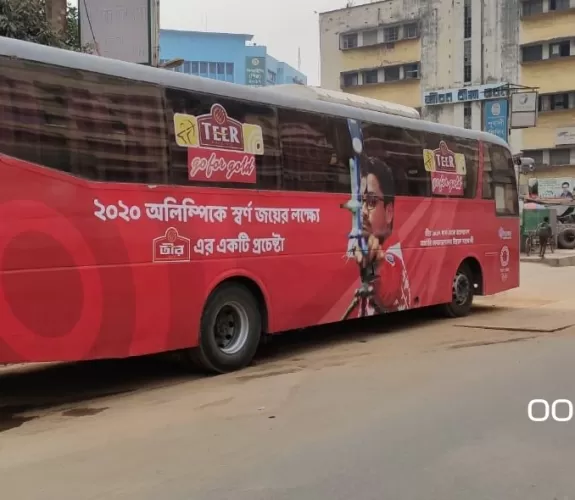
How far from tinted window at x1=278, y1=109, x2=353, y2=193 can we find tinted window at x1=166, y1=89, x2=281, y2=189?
0.59 ft

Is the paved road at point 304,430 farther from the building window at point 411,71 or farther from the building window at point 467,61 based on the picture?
the building window at point 411,71

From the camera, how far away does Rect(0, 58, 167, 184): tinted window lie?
590cm

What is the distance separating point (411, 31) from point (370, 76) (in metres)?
4.65

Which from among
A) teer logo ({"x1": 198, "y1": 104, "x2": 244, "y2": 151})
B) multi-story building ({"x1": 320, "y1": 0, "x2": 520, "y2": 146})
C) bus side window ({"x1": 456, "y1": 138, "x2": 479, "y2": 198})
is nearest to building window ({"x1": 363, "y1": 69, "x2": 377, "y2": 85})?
multi-story building ({"x1": 320, "y1": 0, "x2": 520, "y2": 146})

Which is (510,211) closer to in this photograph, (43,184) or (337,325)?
(337,325)

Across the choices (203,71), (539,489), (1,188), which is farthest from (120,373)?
(203,71)

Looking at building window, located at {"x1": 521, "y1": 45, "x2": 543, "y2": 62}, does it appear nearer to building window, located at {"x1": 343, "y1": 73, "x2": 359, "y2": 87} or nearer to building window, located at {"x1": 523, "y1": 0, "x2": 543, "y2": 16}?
building window, located at {"x1": 523, "y1": 0, "x2": 543, "y2": 16}

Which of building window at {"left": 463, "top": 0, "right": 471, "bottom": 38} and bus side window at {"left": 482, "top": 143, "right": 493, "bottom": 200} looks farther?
building window at {"left": 463, "top": 0, "right": 471, "bottom": 38}

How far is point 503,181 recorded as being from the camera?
13.2 m

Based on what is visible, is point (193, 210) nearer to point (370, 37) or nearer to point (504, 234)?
point (504, 234)

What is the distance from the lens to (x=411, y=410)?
610 cm

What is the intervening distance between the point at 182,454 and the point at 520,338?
20.5 ft

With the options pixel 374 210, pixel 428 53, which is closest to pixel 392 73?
pixel 428 53

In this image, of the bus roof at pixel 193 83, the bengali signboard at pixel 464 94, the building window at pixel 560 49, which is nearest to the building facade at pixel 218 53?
the bengali signboard at pixel 464 94
